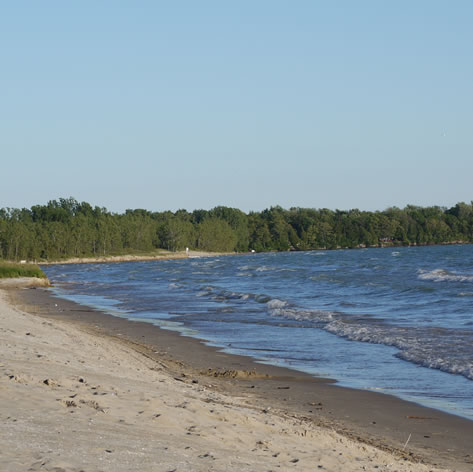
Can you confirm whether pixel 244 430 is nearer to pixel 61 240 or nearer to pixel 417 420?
pixel 417 420

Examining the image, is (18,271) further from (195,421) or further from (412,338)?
(195,421)

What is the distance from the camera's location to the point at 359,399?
13297 mm

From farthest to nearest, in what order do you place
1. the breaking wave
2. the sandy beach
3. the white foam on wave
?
the white foam on wave → the breaking wave → the sandy beach

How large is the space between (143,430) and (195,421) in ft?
3.36

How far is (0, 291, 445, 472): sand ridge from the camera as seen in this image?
7422mm

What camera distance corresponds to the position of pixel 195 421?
9648mm

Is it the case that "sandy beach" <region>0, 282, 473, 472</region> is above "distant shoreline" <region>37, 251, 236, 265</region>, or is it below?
below

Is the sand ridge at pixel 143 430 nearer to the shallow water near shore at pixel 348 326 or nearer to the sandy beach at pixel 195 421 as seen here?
the sandy beach at pixel 195 421

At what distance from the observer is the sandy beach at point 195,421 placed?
25.2 feet

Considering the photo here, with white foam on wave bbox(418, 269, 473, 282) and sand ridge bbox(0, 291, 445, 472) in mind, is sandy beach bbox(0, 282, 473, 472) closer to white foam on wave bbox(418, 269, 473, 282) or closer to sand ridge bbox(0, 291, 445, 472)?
sand ridge bbox(0, 291, 445, 472)

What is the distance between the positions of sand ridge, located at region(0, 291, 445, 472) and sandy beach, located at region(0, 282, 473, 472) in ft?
0.05

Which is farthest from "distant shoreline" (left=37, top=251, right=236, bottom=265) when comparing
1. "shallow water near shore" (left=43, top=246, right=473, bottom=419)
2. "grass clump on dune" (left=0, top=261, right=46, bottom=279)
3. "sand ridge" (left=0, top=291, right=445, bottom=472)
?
"sand ridge" (left=0, top=291, right=445, bottom=472)

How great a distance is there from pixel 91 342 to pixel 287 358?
16.9 ft

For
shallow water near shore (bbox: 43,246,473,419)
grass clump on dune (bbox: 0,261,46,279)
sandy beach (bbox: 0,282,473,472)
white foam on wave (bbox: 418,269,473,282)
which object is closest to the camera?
sandy beach (bbox: 0,282,473,472)
